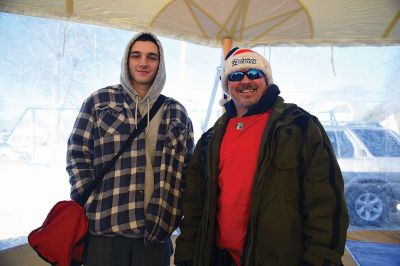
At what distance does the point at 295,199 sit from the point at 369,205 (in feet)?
8.27

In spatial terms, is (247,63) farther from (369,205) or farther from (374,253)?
(369,205)

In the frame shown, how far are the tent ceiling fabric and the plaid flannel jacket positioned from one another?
149 centimetres

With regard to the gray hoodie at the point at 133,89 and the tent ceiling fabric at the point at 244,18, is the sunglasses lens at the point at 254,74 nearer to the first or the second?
the gray hoodie at the point at 133,89

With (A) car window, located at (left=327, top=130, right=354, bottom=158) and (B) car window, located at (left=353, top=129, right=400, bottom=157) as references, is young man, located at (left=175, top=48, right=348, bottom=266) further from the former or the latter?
(B) car window, located at (left=353, top=129, right=400, bottom=157)

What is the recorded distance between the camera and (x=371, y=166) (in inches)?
121

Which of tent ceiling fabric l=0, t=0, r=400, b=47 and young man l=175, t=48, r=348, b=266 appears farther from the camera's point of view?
tent ceiling fabric l=0, t=0, r=400, b=47

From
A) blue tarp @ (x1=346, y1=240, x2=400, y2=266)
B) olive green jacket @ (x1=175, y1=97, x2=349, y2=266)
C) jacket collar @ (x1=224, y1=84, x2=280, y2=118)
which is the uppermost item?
jacket collar @ (x1=224, y1=84, x2=280, y2=118)

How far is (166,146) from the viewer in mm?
1348

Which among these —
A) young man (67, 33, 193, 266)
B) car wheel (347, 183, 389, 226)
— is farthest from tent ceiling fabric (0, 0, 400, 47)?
car wheel (347, 183, 389, 226)

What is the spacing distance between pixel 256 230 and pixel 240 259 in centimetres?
14

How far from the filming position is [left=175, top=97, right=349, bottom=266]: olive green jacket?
1.02m

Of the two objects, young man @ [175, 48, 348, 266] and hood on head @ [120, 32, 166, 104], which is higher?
hood on head @ [120, 32, 166, 104]

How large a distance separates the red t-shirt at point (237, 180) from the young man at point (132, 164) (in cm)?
24

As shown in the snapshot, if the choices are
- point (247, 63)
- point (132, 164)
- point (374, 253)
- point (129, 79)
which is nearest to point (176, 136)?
point (132, 164)
